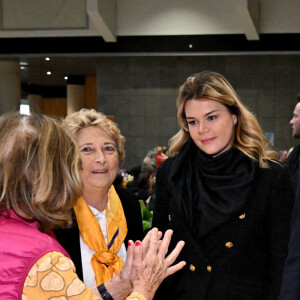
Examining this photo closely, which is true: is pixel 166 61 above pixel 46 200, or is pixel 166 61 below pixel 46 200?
above

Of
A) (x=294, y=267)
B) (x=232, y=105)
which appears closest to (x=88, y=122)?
(x=232, y=105)

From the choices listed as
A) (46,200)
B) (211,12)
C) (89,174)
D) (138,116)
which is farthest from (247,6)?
(46,200)

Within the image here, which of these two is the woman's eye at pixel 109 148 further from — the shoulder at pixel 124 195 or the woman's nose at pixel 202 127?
the woman's nose at pixel 202 127

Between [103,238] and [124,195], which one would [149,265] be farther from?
[124,195]

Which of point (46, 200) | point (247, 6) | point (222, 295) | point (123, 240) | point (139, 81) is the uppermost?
point (247, 6)

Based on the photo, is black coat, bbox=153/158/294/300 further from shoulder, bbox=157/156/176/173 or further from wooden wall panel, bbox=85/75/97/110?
wooden wall panel, bbox=85/75/97/110

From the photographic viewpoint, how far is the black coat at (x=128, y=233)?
8.41ft

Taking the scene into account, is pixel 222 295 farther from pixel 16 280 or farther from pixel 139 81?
pixel 139 81

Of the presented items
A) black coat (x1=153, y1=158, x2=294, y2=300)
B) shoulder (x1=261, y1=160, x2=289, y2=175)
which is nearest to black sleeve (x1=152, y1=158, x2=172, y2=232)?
black coat (x1=153, y1=158, x2=294, y2=300)

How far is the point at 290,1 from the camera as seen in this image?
14172 millimetres

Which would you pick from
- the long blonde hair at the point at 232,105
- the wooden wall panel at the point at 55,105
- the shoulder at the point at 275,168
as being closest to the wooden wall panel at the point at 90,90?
the wooden wall panel at the point at 55,105

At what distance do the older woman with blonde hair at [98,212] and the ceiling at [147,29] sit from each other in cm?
1153

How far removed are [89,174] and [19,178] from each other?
3.63 ft

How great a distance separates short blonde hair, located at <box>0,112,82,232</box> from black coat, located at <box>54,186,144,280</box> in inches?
33.2
